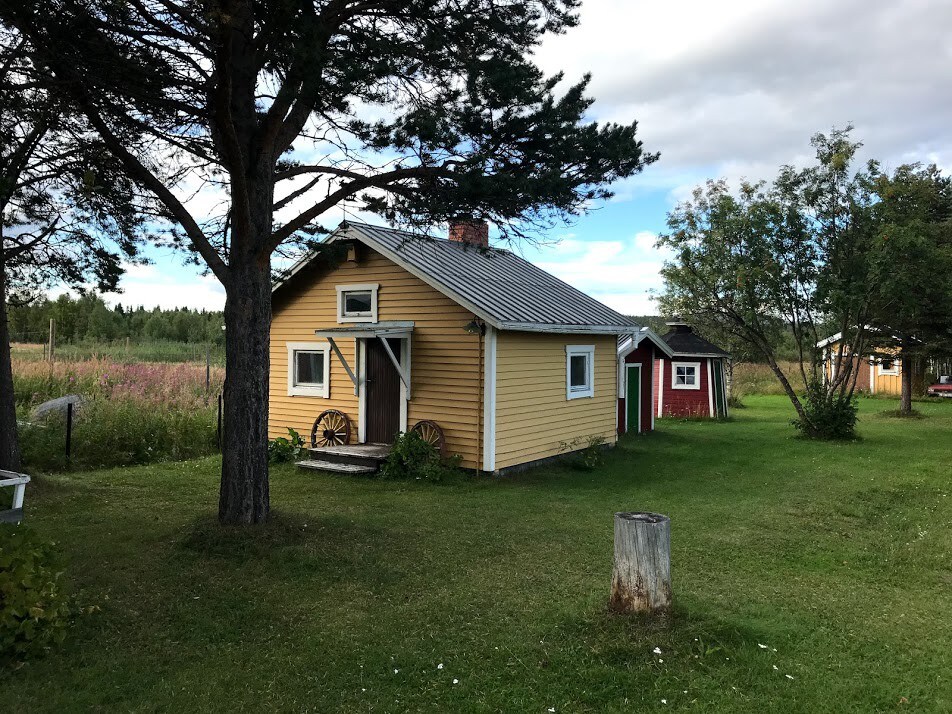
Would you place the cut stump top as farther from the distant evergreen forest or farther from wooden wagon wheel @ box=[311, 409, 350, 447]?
the distant evergreen forest

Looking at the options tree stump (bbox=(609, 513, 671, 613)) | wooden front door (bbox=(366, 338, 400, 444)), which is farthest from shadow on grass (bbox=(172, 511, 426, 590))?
wooden front door (bbox=(366, 338, 400, 444))

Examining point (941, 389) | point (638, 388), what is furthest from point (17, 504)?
point (941, 389)

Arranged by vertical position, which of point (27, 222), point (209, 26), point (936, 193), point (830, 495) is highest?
point (936, 193)

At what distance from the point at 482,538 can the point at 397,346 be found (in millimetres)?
5579

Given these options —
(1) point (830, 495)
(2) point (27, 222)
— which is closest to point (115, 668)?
(2) point (27, 222)

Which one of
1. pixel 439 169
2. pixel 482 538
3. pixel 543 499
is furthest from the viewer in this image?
pixel 543 499

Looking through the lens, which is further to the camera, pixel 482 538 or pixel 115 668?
pixel 482 538

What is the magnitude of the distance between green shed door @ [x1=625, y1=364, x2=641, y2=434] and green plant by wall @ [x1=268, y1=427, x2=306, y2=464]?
30.0ft

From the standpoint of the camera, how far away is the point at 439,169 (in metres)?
7.03

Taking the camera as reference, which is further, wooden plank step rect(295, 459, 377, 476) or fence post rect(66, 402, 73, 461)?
fence post rect(66, 402, 73, 461)

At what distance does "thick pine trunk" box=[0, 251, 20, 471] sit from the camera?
9.49 meters

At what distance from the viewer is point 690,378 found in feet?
75.3

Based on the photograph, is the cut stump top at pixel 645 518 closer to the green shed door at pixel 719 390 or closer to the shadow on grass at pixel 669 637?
the shadow on grass at pixel 669 637

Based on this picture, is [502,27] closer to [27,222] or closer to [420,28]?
[420,28]
